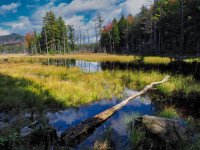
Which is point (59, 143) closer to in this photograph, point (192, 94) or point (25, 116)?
point (25, 116)

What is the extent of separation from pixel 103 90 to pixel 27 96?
15.8 feet

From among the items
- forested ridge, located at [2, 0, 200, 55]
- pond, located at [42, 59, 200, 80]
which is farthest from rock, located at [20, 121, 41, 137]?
forested ridge, located at [2, 0, 200, 55]

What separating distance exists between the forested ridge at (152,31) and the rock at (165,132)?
38.7 m

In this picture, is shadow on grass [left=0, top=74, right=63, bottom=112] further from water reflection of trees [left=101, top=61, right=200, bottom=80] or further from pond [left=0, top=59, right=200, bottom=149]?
water reflection of trees [left=101, top=61, right=200, bottom=80]

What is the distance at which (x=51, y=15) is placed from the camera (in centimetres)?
8094

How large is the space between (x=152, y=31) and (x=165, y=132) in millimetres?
56904

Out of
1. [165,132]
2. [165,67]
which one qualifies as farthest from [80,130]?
[165,67]

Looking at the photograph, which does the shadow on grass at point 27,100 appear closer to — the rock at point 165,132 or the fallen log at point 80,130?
the fallen log at point 80,130

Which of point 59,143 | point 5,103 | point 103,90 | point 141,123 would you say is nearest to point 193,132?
point 141,123

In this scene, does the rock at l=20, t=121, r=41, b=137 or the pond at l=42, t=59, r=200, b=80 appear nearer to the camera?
the rock at l=20, t=121, r=41, b=137

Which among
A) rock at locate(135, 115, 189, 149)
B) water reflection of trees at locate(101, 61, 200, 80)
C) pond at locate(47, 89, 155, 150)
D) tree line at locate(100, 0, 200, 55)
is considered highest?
tree line at locate(100, 0, 200, 55)

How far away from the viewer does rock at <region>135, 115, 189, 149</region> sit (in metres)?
6.20

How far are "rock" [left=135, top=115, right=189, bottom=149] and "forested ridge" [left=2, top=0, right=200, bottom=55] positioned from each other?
38670 mm

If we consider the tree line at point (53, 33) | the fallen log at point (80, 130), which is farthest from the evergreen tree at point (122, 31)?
the fallen log at point (80, 130)
